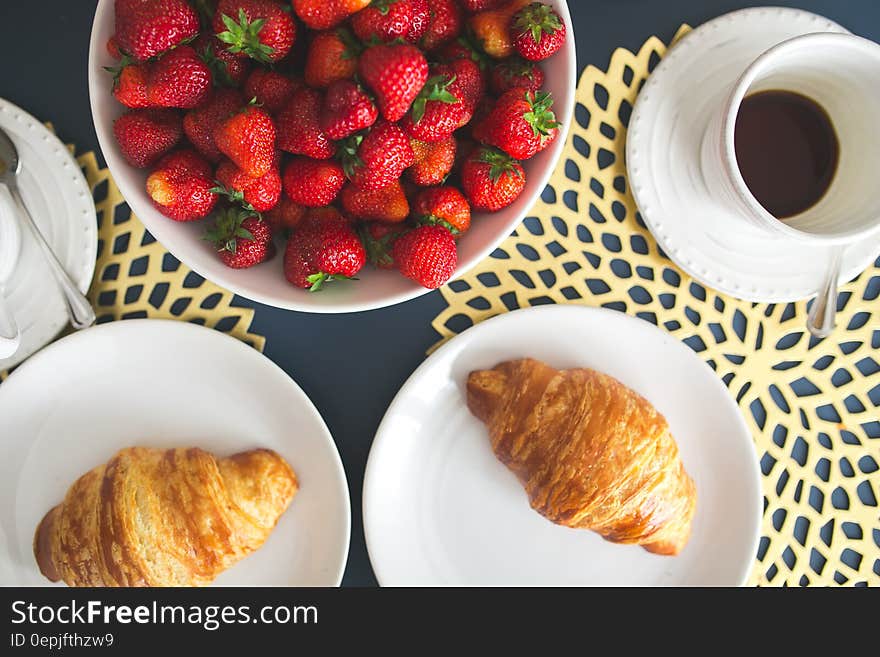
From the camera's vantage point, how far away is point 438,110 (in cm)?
75

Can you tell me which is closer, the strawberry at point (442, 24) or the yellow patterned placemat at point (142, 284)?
the strawberry at point (442, 24)

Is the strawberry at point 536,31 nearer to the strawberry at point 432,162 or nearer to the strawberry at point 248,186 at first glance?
the strawberry at point 432,162

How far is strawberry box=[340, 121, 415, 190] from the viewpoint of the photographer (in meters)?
0.75

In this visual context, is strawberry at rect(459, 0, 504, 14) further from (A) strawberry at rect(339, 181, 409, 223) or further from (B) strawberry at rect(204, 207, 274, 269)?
(B) strawberry at rect(204, 207, 274, 269)

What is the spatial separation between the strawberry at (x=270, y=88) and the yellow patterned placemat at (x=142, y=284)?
1.11ft

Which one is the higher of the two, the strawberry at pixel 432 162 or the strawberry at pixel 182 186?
the strawberry at pixel 432 162

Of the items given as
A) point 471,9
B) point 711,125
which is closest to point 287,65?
point 471,9

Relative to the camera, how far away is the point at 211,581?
1016 millimetres

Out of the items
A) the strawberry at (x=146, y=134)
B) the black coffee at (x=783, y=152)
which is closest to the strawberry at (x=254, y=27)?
the strawberry at (x=146, y=134)

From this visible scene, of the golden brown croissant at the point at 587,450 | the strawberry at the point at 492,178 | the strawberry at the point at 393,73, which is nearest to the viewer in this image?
the strawberry at the point at 393,73

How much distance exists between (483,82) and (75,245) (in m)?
0.60

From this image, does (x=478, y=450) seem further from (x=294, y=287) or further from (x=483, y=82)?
(x=483, y=82)

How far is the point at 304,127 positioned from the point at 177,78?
14 cm

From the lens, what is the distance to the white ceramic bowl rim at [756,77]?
2.76 ft
